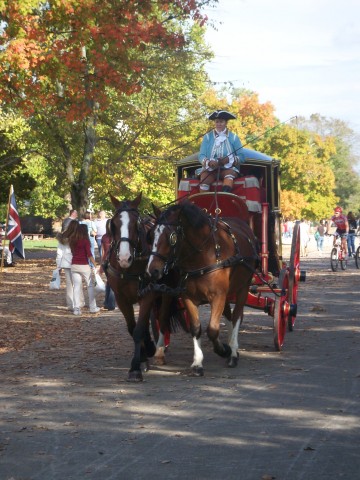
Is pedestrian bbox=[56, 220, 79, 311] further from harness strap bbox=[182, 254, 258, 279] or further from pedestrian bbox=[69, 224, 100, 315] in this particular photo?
harness strap bbox=[182, 254, 258, 279]

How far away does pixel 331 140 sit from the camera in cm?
7994

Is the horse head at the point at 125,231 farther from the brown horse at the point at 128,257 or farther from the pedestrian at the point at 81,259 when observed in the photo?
the pedestrian at the point at 81,259

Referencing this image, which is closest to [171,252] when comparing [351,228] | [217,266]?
[217,266]

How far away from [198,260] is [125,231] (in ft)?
2.87

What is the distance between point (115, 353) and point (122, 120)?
2280cm

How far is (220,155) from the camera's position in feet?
40.6

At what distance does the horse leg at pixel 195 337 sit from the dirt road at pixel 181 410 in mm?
111

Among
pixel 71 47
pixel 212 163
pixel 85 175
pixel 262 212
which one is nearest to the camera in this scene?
pixel 212 163

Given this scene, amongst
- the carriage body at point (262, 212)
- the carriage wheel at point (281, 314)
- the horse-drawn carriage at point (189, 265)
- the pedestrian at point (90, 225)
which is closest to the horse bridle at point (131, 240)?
the horse-drawn carriage at point (189, 265)

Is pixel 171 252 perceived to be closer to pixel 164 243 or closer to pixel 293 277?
pixel 164 243

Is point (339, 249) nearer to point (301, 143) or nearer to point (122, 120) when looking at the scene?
point (122, 120)

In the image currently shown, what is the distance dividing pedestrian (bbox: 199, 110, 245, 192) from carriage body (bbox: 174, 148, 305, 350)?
0.13 metres

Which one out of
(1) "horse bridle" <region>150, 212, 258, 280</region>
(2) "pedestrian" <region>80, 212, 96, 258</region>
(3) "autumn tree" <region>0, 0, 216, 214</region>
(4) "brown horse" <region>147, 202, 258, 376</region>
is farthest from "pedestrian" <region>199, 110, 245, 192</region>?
(2) "pedestrian" <region>80, 212, 96, 258</region>

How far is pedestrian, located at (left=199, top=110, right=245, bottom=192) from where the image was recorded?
12.2 metres
